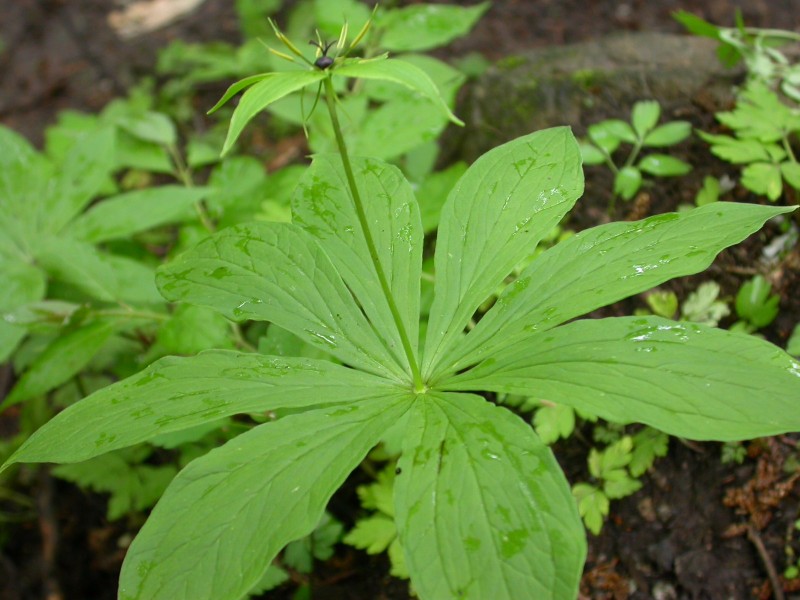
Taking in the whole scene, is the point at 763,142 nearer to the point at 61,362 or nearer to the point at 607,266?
the point at 607,266

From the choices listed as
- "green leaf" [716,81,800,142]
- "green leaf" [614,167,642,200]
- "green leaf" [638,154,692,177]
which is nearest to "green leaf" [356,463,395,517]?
"green leaf" [614,167,642,200]

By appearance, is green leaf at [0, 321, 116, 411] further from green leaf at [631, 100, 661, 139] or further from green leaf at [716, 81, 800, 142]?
green leaf at [716, 81, 800, 142]

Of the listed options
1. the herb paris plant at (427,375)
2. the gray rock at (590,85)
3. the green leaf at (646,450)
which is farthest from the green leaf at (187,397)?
the gray rock at (590,85)

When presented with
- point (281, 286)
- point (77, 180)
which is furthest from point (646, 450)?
point (77, 180)

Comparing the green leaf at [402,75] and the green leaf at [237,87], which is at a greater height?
the green leaf at [237,87]

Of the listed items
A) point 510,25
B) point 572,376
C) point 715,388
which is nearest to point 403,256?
point 572,376

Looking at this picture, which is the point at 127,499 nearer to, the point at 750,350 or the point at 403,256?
the point at 403,256

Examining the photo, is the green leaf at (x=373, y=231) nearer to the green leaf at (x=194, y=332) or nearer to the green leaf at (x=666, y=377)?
the green leaf at (x=666, y=377)
